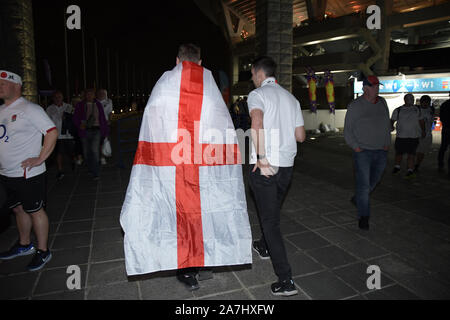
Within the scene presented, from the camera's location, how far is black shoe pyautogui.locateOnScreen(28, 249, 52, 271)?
329 centimetres

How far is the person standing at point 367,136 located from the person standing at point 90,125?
205 inches

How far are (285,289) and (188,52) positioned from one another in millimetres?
2177

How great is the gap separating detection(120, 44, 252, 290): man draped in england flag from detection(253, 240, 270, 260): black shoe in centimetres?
75

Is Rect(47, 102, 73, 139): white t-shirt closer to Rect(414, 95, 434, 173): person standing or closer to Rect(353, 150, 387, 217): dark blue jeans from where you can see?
Rect(353, 150, 387, 217): dark blue jeans

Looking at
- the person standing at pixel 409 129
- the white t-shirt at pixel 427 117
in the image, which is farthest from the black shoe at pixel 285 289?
the white t-shirt at pixel 427 117

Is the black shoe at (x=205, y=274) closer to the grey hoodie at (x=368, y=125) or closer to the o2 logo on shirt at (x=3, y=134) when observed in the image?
the o2 logo on shirt at (x=3, y=134)

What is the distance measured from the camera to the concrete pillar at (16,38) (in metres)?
7.84

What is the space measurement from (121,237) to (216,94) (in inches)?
93.4

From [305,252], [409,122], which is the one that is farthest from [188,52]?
[409,122]

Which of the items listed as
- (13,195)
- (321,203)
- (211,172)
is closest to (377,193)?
(321,203)

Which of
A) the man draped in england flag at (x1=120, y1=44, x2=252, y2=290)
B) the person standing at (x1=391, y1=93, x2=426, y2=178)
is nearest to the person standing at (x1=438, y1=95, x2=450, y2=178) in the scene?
the person standing at (x1=391, y1=93, x2=426, y2=178)

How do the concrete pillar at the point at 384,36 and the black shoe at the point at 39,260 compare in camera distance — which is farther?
the concrete pillar at the point at 384,36

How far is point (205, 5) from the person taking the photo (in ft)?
127
